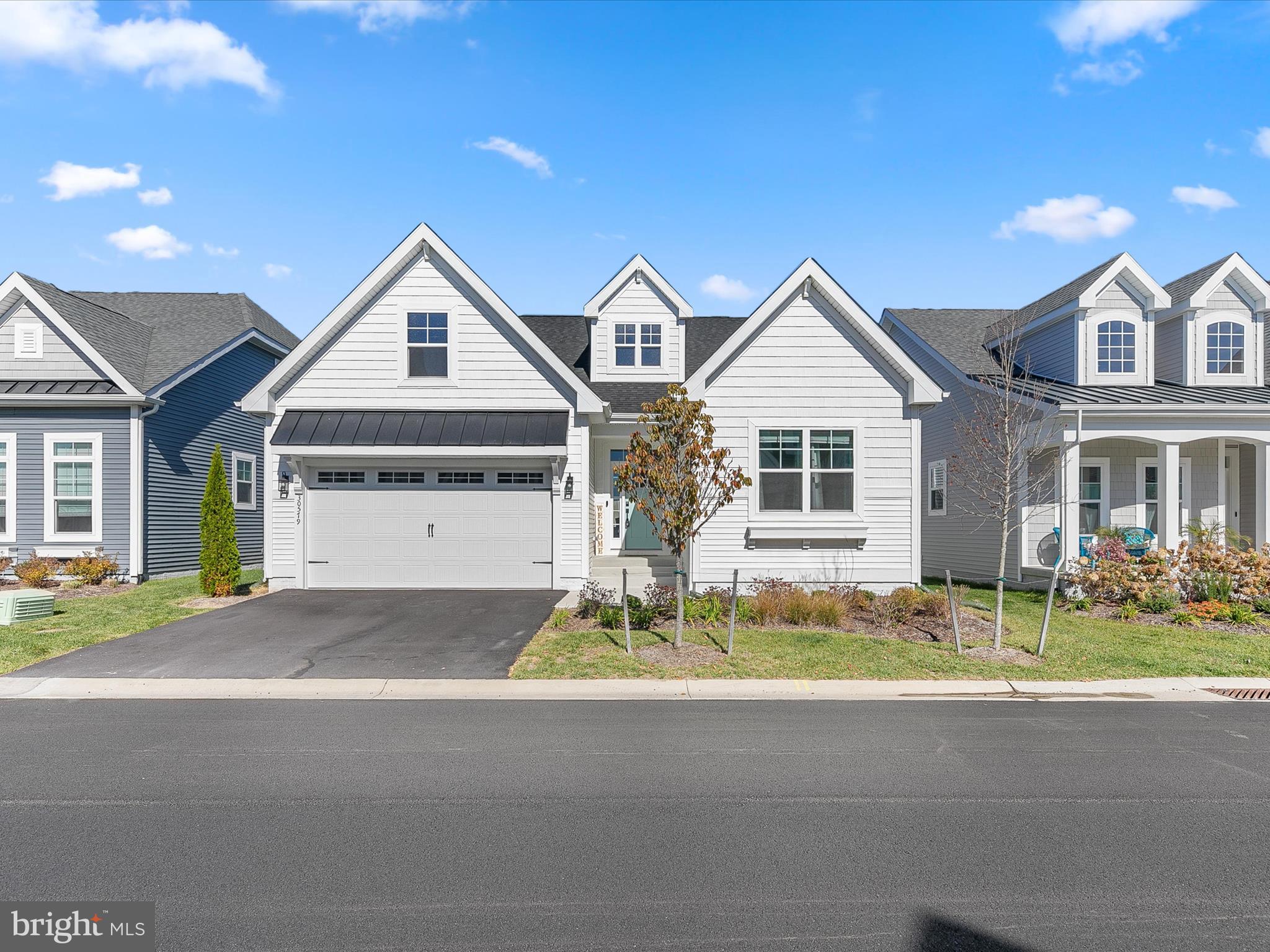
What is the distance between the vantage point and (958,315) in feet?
76.5

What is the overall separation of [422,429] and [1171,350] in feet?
59.4

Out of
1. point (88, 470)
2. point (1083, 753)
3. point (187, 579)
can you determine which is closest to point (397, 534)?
point (187, 579)

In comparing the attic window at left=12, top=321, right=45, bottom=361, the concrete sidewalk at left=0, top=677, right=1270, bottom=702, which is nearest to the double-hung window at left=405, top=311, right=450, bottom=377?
the concrete sidewalk at left=0, top=677, right=1270, bottom=702

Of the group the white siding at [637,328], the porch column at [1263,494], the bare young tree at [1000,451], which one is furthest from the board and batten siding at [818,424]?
the porch column at [1263,494]

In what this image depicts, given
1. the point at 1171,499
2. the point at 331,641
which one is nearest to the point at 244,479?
the point at 331,641

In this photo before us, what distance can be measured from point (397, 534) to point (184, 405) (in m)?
8.12

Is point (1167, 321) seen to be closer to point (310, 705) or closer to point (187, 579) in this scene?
point (310, 705)

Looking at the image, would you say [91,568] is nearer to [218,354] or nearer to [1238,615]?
[218,354]

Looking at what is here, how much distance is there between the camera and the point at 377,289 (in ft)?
54.9

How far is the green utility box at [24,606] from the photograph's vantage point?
13172mm

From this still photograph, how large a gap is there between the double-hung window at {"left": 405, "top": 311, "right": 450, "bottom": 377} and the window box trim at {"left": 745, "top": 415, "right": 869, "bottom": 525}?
683 cm

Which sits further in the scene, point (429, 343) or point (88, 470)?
point (88, 470)

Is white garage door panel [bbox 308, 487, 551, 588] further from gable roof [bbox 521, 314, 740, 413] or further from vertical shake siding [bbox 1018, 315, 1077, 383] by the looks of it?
vertical shake siding [bbox 1018, 315, 1077, 383]

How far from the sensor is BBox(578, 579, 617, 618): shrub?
13.5 metres
